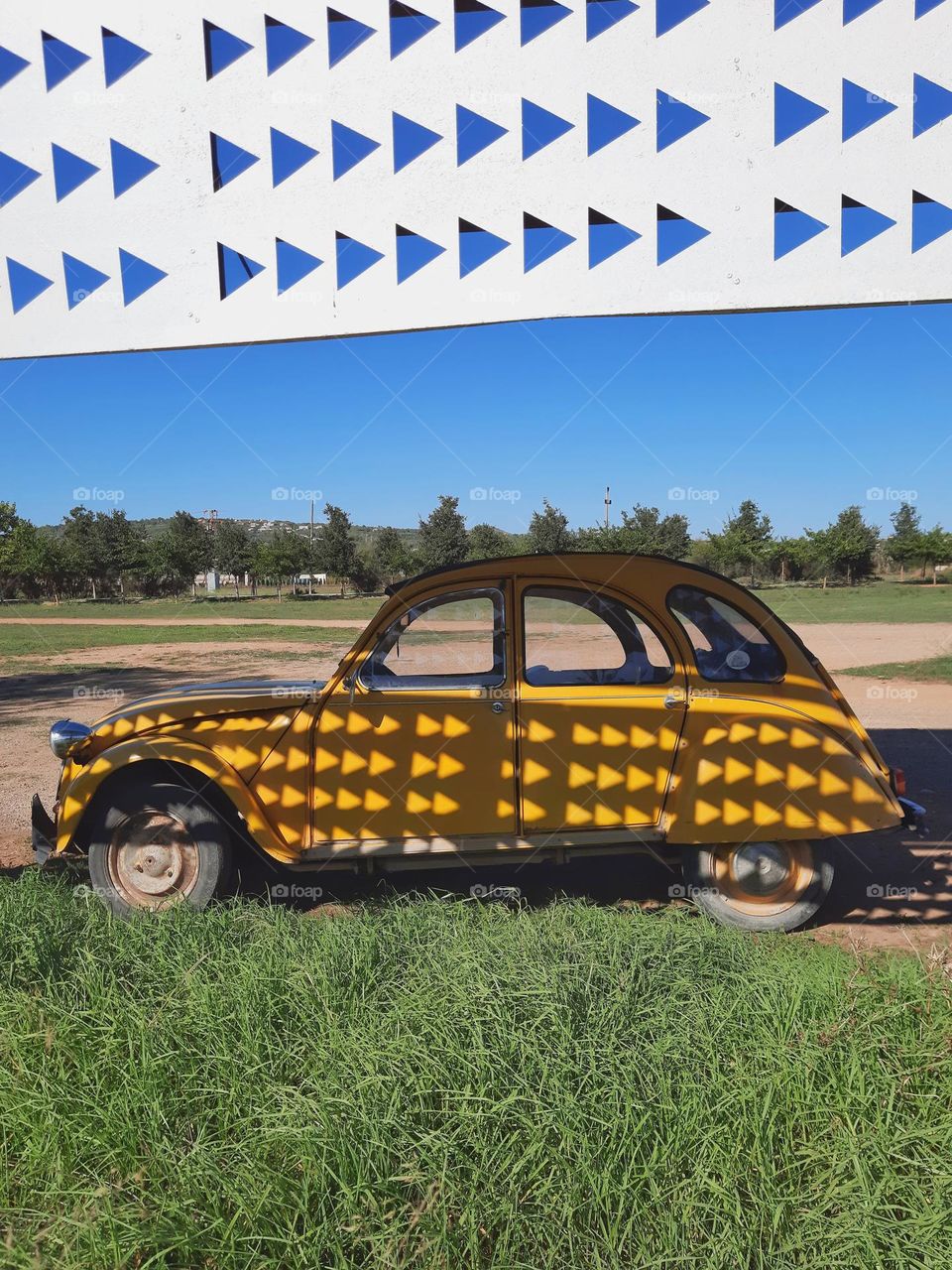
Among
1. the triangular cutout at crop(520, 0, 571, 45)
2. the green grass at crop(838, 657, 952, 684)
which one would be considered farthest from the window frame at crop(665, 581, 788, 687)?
the green grass at crop(838, 657, 952, 684)

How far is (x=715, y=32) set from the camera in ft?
10.4

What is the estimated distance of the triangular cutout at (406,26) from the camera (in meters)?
3.31

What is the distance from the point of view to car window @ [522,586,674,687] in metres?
4.79

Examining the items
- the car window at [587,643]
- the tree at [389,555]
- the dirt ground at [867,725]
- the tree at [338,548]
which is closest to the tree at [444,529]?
the dirt ground at [867,725]

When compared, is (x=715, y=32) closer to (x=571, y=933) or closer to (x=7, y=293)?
(x=7, y=293)

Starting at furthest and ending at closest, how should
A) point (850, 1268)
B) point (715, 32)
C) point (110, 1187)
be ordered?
1. point (715, 32)
2. point (110, 1187)
3. point (850, 1268)

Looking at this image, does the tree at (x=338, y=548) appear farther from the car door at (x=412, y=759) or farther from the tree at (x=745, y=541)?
the car door at (x=412, y=759)

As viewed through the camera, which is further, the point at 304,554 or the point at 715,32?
the point at 304,554

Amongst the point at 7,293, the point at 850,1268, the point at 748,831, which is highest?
the point at 7,293

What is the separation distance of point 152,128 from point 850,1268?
14.6 feet

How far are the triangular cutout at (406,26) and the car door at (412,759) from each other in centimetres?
255

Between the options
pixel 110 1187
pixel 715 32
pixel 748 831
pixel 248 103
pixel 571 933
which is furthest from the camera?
pixel 748 831

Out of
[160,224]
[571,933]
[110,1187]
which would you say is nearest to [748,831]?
[571,933]

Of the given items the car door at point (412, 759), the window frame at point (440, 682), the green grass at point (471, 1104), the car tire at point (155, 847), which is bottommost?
the green grass at point (471, 1104)
